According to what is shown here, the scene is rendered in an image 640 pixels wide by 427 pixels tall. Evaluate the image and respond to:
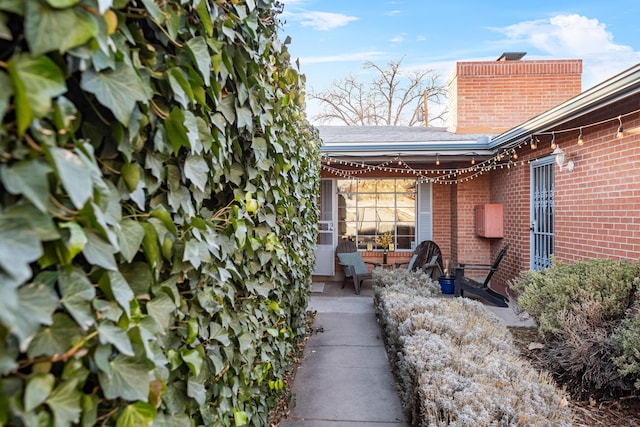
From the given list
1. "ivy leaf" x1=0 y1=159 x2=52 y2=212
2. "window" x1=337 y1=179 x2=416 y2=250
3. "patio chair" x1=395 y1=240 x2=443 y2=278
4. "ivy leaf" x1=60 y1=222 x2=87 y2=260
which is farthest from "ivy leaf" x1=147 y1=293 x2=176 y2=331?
"window" x1=337 y1=179 x2=416 y2=250

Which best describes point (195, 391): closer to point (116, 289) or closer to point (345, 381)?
point (116, 289)

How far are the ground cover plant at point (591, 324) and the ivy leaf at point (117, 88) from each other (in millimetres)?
3692

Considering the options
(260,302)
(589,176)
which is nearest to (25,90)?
(260,302)

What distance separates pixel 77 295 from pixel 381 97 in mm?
20689

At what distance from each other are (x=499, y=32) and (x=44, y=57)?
15.9m

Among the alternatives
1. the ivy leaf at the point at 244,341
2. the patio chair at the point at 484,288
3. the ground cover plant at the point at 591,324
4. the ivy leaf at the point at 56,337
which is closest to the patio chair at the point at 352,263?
the patio chair at the point at 484,288

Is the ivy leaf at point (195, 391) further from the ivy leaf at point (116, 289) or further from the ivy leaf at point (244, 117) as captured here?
the ivy leaf at point (244, 117)

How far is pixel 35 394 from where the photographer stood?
650 millimetres

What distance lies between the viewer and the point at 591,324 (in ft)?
12.8

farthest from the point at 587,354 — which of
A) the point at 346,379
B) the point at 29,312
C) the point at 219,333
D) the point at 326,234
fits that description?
the point at 326,234

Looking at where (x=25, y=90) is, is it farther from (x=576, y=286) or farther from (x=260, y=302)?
(x=576, y=286)

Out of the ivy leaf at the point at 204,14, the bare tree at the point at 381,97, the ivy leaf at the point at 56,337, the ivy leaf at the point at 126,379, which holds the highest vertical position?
the bare tree at the point at 381,97

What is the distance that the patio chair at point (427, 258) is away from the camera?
8242mm

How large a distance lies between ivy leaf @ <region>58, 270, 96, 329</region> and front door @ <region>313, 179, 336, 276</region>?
8.38 m
